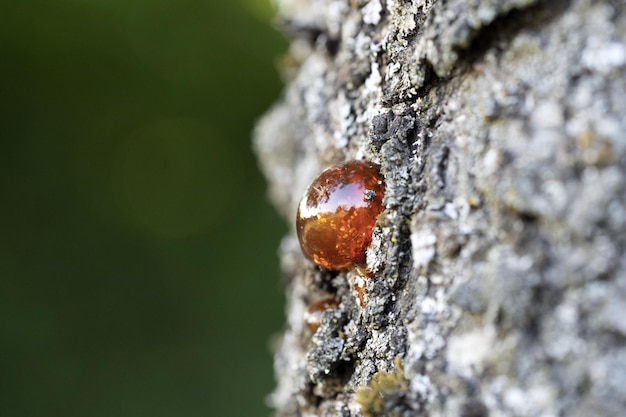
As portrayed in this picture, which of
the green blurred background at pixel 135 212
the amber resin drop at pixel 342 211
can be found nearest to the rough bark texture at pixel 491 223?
the amber resin drop at pixel 342 211

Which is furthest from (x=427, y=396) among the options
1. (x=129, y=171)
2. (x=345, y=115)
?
(x=129, y=171)

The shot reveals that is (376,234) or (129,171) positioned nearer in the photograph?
(376,234)

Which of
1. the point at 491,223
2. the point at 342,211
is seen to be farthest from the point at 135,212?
the point at 491,223

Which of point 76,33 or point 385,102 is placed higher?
point 76,33

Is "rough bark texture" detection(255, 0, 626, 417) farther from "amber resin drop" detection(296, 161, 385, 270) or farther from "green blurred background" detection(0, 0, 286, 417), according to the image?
"green blurred background" detection(0, 0, 286, 417)

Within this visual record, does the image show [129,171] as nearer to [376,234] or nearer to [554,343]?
[376,234]

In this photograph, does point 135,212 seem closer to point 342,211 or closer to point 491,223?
point 342,211
